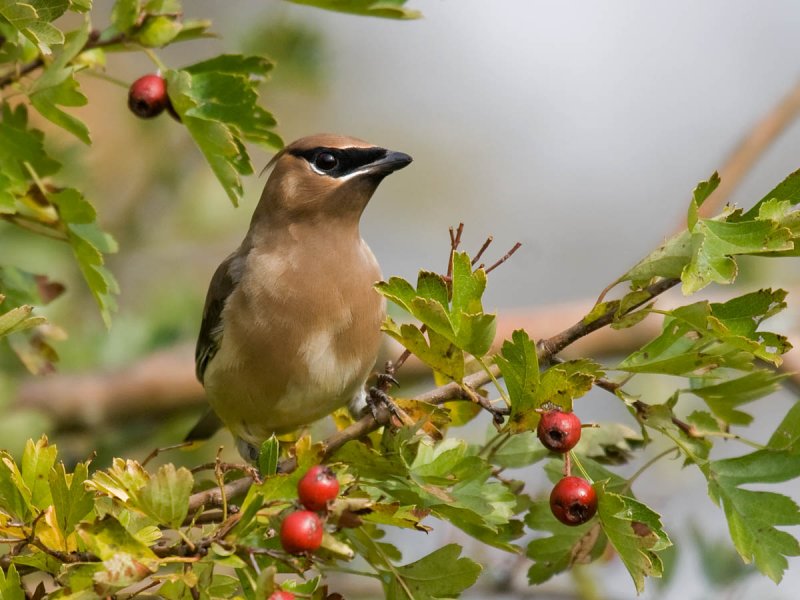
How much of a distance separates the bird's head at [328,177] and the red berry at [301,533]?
82.4 inches

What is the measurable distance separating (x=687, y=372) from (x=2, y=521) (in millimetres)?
1457

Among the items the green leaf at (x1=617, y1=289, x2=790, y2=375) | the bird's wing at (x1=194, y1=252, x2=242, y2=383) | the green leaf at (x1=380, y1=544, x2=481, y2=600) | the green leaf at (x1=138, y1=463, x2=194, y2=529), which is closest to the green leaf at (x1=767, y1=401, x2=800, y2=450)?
the green leaf at (x1=617, y1=289, x2=790, y2=375)

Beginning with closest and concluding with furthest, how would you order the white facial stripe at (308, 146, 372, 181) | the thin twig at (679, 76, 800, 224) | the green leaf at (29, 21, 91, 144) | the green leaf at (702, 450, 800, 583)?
the green leaf at (702, 450, 800, 583), the green leaf at (29, 21, 91, 144), the white facial stripe at (308, 146, 372, 181), the thin twig at (679, 76, 800, 224)

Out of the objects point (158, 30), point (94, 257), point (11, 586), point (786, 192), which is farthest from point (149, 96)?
point (786, 192)

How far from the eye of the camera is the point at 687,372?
2748 millimetres

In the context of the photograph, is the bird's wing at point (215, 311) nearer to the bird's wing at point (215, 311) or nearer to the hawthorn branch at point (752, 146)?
the bird's wing at point (215, 311)

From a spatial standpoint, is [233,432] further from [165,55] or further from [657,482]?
[165,55]

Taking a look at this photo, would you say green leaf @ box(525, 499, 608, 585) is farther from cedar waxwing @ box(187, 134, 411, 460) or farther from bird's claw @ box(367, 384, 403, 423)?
cedar waxwing @ box(187, 134, 411, 460)

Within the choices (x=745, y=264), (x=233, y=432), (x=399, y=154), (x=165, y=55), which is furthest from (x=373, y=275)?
(x=165, y=55)

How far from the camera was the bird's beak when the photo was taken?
13.7 ft

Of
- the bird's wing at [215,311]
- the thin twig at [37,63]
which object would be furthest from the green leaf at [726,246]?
the bird's wing at [215,311]

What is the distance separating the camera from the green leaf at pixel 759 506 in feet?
9.13

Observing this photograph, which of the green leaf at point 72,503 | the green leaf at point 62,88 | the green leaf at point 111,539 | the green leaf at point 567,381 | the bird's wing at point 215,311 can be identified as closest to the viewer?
the green leaf at point 111,539

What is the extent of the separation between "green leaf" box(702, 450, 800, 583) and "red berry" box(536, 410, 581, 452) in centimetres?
39
